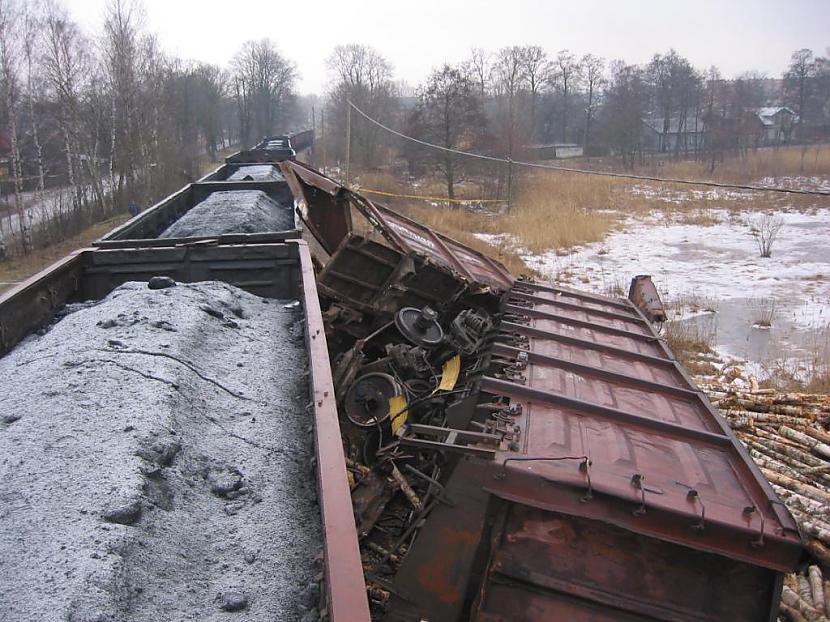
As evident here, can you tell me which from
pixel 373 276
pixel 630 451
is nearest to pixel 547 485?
pixel 630 451

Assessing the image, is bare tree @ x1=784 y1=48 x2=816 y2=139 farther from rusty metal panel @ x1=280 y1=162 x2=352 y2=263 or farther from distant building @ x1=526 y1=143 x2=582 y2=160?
rusty metal panel @ x1=280 y1=162 x2=352 y2=263

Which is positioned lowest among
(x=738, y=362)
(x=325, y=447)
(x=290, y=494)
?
(x=738, y=362)

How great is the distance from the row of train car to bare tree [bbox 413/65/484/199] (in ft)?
68.2

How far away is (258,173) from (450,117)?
1484 centimetres

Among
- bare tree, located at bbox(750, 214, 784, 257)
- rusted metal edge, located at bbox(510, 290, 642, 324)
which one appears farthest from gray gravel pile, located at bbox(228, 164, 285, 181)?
bare tree, located at bbox(750, 214, 784, 257)

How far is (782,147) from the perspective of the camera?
167ft

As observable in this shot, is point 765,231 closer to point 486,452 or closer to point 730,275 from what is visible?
point 730,275

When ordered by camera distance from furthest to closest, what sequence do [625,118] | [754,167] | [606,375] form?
[625,118] < [754,167] < [606,375]

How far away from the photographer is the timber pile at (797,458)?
410 centimetres

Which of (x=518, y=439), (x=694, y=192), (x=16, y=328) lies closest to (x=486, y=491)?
(x=518, y=439)

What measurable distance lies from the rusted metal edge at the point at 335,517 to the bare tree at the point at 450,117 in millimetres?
24337

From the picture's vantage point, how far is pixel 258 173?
45.4 feet

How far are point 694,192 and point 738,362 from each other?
1024 inches

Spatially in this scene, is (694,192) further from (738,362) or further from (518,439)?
(518,439)
